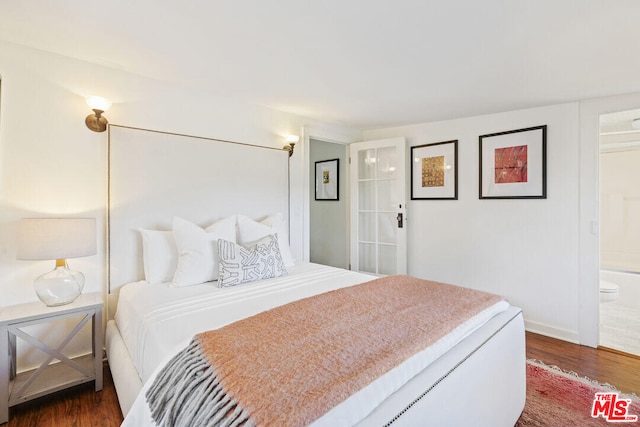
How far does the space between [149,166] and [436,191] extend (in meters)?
3.08

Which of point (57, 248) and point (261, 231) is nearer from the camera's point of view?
point (57, 248)

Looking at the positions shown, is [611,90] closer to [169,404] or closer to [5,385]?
[169,404]

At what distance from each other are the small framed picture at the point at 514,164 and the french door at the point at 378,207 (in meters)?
0.91

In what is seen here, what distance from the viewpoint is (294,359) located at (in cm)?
109

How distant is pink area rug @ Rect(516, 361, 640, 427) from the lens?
1.79 metres

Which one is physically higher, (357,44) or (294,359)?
(357,44)

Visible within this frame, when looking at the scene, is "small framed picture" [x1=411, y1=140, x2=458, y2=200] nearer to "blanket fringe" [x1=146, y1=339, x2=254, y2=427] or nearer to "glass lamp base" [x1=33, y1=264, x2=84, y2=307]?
"blanket fringe" [x1=146, y1=339, x2=254, y2=427]

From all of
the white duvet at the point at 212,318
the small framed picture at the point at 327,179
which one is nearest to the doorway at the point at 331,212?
the small framed picture at the point at 327,179

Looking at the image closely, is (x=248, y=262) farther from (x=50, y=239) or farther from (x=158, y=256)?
(x=50, y=239)

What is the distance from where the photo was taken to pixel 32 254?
1767 mm

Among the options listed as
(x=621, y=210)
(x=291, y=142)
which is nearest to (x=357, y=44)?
(x=291, y=142)

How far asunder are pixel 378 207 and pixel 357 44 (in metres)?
2.45

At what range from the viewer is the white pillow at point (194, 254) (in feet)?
7.30

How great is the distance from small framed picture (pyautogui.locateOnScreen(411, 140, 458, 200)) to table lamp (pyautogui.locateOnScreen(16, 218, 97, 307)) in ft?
11.1
